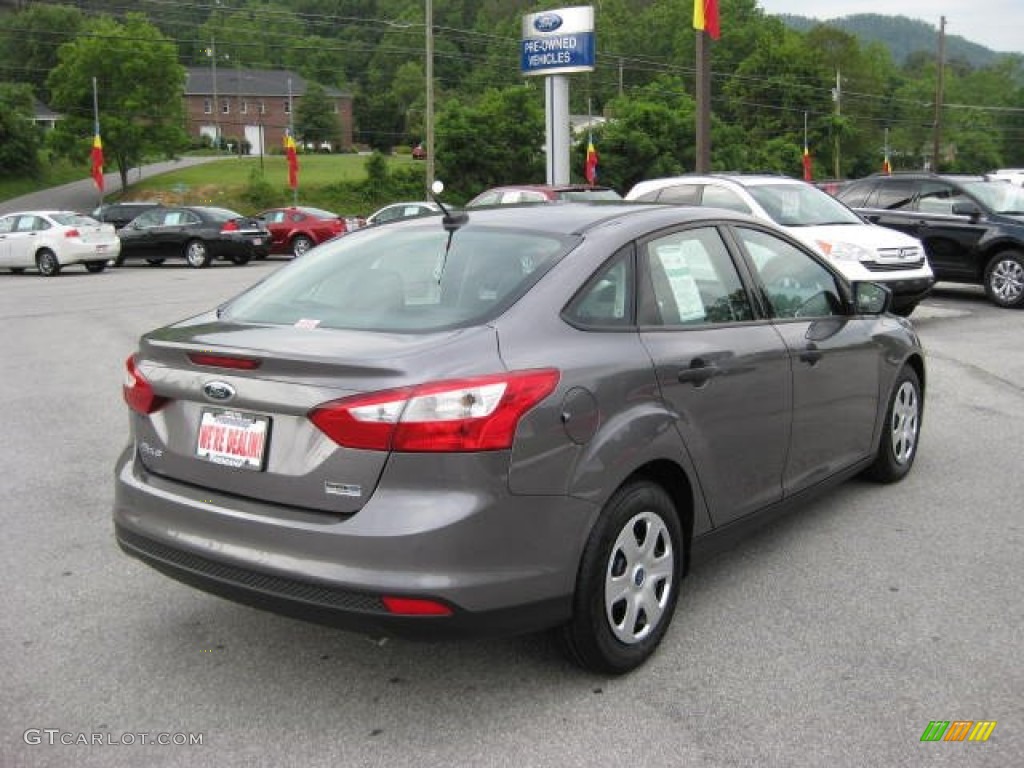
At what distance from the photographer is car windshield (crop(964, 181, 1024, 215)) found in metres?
14.8

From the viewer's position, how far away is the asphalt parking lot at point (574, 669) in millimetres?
3148

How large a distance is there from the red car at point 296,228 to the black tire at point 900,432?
24.5 metres

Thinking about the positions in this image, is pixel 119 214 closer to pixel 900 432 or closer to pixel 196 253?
pixel 196 253

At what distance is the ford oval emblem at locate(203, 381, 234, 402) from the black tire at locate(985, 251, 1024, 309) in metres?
13.5

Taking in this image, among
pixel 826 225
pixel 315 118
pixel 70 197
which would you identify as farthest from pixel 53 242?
pixel 315 118

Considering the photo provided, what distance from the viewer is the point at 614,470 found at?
3.41 metres

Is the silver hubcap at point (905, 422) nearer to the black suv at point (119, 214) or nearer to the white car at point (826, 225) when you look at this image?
the white car at point (826, 225)

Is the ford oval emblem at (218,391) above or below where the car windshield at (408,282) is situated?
below

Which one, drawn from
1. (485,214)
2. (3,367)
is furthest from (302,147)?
(485,214)

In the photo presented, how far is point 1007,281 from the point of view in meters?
14.5

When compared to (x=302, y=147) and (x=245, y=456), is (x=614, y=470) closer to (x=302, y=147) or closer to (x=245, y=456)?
(x=245, y=456)

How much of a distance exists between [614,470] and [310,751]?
1.28m

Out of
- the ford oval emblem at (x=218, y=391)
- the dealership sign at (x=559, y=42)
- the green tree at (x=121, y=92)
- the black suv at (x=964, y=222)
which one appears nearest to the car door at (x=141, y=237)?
the dealership sign at (x=559, y=42)

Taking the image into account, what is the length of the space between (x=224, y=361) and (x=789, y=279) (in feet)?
9.03
